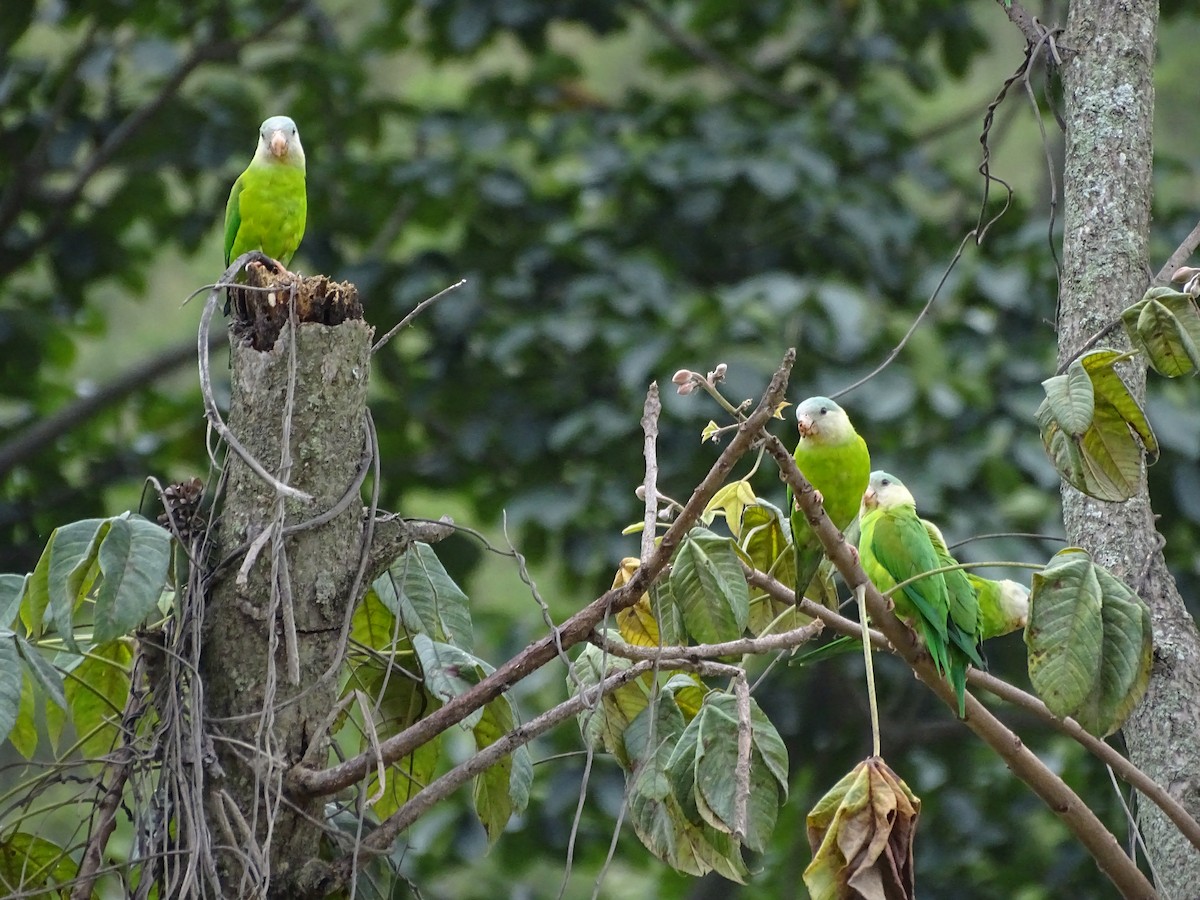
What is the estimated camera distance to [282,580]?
5.31 feet

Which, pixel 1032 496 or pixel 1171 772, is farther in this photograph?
pixel 1032 496

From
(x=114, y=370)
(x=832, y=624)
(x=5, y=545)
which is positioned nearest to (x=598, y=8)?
(x=5, y=545)

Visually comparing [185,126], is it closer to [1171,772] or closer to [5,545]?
[5,545]

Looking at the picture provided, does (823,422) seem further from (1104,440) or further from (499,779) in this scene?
(499,779)

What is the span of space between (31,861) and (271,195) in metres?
1.59

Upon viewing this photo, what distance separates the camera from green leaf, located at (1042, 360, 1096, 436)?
1553 millimetres

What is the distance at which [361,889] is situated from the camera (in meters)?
1.82

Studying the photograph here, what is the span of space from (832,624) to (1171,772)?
52cm

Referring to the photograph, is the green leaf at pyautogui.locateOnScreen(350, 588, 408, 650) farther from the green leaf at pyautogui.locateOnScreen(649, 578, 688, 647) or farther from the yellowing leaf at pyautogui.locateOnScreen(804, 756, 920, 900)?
the yellowing leaf at pyautogui.locateOnScreen(804, 756, 920, 900)

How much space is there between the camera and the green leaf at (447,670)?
1729 millimetres

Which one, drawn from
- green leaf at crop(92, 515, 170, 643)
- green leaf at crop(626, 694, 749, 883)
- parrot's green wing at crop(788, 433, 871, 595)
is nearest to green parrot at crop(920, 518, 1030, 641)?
parrot's green wing at crop(788, 433, 871, 595)

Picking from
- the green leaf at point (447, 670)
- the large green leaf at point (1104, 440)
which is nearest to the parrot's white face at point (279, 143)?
the green leaf at point (447, 670)

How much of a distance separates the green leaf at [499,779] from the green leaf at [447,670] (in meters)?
0.06

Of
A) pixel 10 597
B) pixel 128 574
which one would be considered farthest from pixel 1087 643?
pixel 10 597
